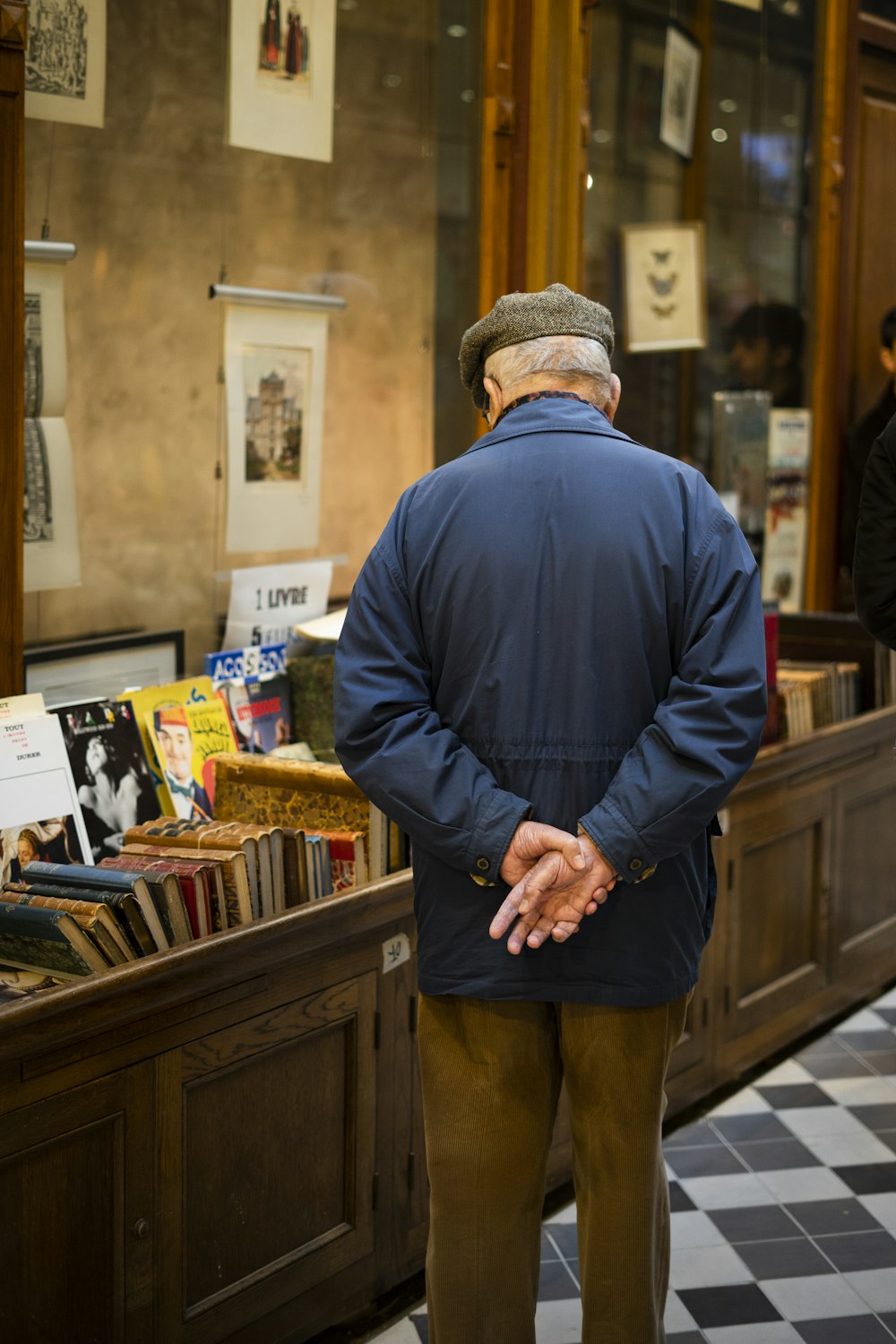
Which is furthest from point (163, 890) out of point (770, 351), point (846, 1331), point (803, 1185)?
point (770, 351)

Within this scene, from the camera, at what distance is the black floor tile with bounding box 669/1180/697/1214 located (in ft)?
11.6

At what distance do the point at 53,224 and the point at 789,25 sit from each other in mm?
3415

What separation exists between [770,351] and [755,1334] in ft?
12.1

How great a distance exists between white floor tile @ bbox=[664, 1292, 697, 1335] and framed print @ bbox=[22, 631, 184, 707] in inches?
67.4

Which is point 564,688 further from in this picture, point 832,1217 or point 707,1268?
point 832,1217

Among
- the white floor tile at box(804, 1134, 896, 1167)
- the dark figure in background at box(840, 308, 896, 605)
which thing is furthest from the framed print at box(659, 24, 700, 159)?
the white floor tile at box(804, 1134, 896, 1167)

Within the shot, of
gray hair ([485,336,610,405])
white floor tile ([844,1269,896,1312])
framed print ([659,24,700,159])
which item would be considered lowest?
white floor tile ([844,1269,896,1312])

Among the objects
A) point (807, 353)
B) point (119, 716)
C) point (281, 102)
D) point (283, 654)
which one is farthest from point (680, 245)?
point (119, 716)

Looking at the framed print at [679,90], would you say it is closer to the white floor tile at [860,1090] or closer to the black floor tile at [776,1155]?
the white floor tile at [860,1090]

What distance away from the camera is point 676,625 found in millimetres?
2188

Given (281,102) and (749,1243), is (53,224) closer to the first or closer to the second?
(281,102)

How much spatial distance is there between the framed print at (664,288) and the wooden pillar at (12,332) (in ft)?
8.14

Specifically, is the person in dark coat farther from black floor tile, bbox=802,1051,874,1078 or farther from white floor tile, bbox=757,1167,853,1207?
black floor tile, bbox=802,1051,874,1078

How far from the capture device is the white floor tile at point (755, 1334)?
9.75 ft
